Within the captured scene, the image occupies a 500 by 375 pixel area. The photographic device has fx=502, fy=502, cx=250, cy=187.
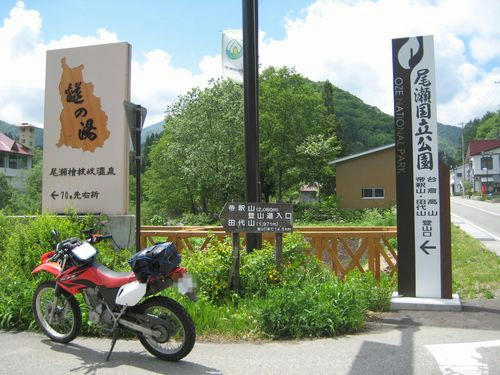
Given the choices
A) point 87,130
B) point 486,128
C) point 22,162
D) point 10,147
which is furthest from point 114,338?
point 486,128

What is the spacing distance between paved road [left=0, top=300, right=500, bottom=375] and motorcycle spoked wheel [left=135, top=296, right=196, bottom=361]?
113 millimetres

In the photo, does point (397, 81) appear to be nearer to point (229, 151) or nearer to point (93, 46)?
point (93, 46)

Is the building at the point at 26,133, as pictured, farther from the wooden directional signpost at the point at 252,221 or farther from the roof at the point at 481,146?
the wooden directional signpost at the point at 252,221

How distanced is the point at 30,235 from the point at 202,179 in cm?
3412

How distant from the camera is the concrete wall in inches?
1626

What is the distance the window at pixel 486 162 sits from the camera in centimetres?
8711

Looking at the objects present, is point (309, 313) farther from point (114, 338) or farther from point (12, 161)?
point (12, 161)

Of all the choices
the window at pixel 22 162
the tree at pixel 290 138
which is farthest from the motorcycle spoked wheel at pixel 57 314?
the window at pixel 22 162

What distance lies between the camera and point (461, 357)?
500cm

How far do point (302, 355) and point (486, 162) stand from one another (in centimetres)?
9224

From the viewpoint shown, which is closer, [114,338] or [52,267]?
[114,338]

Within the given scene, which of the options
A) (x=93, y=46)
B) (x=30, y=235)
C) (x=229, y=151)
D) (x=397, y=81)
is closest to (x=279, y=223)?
(x=397, y=81)

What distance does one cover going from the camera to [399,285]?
7789 millimetres

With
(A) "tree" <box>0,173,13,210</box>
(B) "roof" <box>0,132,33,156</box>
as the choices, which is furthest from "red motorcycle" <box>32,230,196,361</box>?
(B) "roof" <box>0,132,33,156</box>
